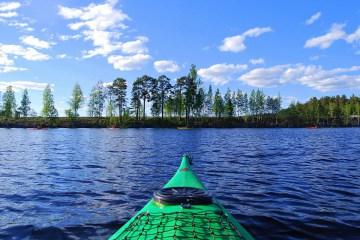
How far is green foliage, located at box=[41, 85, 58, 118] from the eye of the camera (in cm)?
11594

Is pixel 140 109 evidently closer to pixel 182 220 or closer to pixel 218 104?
pixel 218 104

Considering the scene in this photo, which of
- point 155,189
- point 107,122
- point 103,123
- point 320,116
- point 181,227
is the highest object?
point 320,116

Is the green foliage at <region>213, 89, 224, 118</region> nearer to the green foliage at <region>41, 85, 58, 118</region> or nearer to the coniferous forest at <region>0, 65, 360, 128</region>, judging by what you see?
the coniferous forest at <region>0, 65, 360, 128</region>

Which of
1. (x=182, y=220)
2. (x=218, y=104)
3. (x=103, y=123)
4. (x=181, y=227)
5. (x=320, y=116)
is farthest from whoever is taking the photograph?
(x=320, y=116)

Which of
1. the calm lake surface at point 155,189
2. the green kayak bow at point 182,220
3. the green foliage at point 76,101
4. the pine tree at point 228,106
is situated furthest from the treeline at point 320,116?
the green kayak bow at point 182,220

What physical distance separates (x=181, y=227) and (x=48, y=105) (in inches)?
4707

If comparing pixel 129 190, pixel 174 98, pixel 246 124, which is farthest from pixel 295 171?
pixel 246 124

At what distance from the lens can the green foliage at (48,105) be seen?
116m

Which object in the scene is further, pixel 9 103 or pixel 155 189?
pixel 9 103

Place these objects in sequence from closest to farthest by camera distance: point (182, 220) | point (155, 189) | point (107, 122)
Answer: point (182, 220) < point (155, 189) < point (107, 122)

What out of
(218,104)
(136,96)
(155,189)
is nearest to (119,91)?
(136,96)

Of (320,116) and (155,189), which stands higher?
(320,116)

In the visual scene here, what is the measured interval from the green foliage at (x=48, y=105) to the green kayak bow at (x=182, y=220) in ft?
385

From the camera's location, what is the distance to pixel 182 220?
631 centimetres
